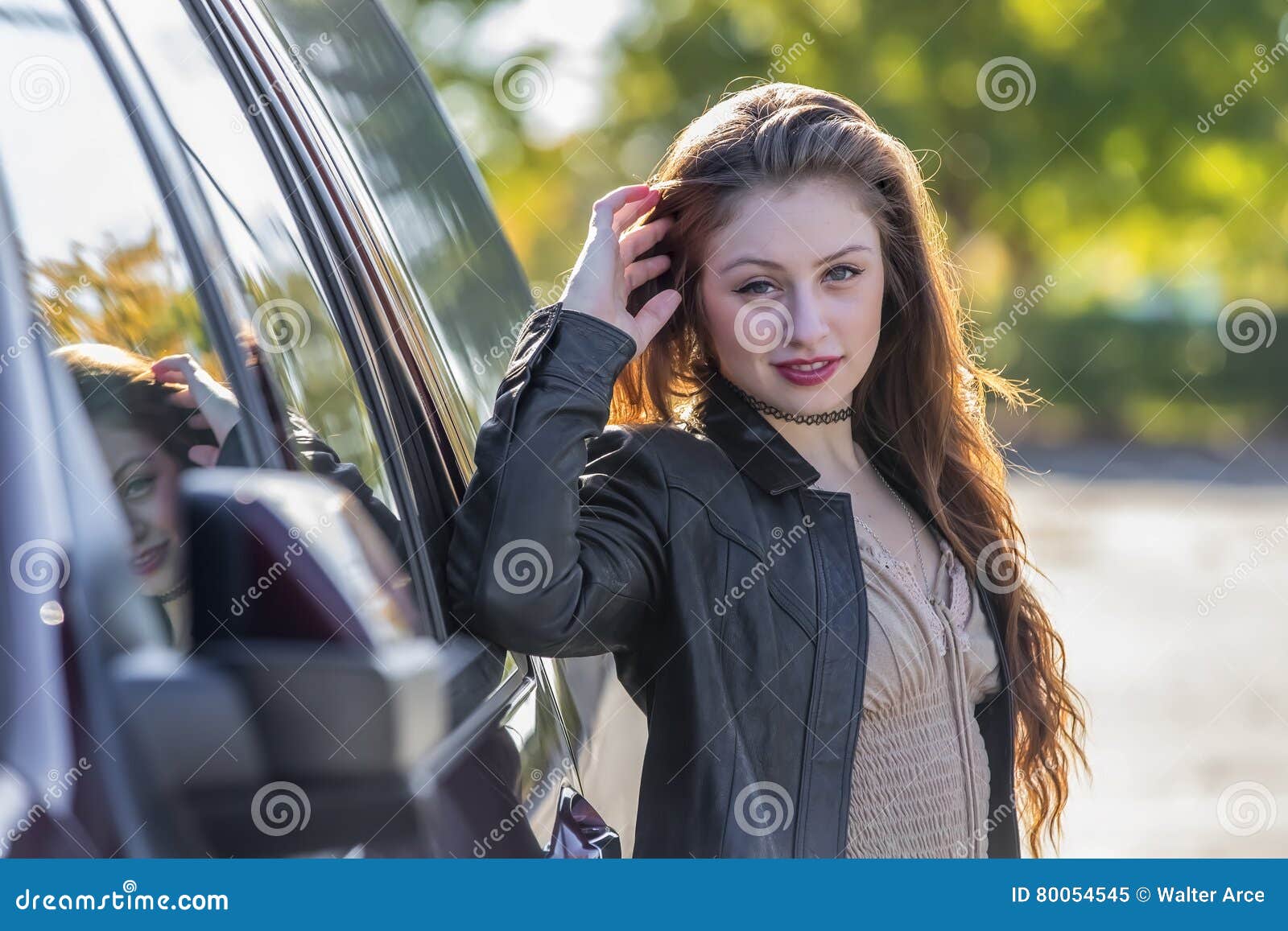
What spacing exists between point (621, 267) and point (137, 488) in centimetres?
92

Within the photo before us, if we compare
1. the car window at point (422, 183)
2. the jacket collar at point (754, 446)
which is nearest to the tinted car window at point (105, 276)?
the car window at point (422, 183)

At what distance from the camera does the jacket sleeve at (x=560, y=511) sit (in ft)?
5.15

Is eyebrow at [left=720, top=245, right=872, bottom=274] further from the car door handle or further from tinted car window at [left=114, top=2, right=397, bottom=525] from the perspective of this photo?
the car door handle

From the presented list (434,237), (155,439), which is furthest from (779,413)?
(155,439)

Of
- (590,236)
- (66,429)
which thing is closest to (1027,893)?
(590,236)

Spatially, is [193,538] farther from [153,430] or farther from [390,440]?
[390,440]

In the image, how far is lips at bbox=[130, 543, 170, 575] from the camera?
1041 mm

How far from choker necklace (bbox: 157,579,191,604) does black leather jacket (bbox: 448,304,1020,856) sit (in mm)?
506

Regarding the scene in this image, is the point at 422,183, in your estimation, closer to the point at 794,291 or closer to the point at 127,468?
the point at 794,291

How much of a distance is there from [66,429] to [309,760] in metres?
0.33

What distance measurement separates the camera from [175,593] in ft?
3.54

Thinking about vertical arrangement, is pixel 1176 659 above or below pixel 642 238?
above

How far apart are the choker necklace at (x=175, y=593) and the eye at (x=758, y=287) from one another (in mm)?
1002

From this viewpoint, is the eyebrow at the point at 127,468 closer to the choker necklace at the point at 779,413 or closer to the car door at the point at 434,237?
the car door at the point at 434,237
